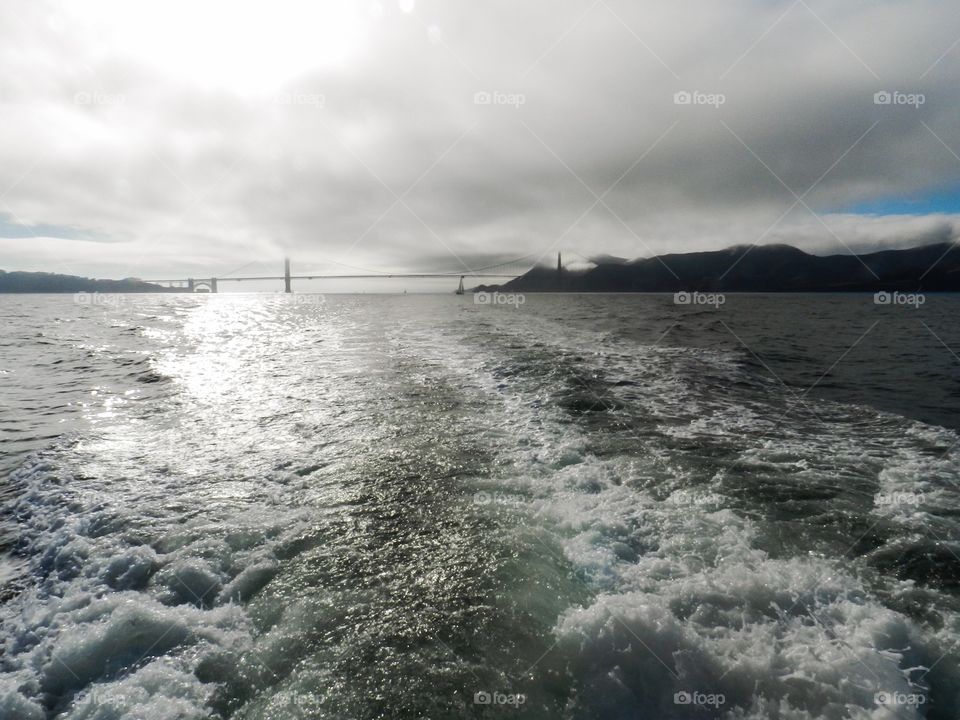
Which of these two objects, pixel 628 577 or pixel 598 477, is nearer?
pixel 628 577

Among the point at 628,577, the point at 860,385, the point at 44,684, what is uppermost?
the point at 860,385

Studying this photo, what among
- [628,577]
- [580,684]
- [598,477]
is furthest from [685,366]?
[580,684]

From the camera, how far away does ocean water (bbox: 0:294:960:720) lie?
9.45 ft

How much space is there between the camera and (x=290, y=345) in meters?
18.2

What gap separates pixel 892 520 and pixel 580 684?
406 cm

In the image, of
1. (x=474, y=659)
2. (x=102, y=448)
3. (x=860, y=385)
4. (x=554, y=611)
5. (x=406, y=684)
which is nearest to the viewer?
(x=406, y=684)

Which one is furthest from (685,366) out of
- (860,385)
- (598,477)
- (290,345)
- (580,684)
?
(290,345)

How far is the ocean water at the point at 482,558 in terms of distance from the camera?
2881mm

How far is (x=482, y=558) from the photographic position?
411 cm

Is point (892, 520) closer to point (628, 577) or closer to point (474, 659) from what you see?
point (628, 577)

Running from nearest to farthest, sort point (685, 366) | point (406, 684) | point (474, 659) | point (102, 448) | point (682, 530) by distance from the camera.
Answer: point (406, 684) → point (474, 659) → point (682, 530) → point (102, 448) → point (685, 366)

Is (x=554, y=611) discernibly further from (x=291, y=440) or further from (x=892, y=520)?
(x=291, y=440)

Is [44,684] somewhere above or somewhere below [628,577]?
below

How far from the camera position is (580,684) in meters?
2.92
